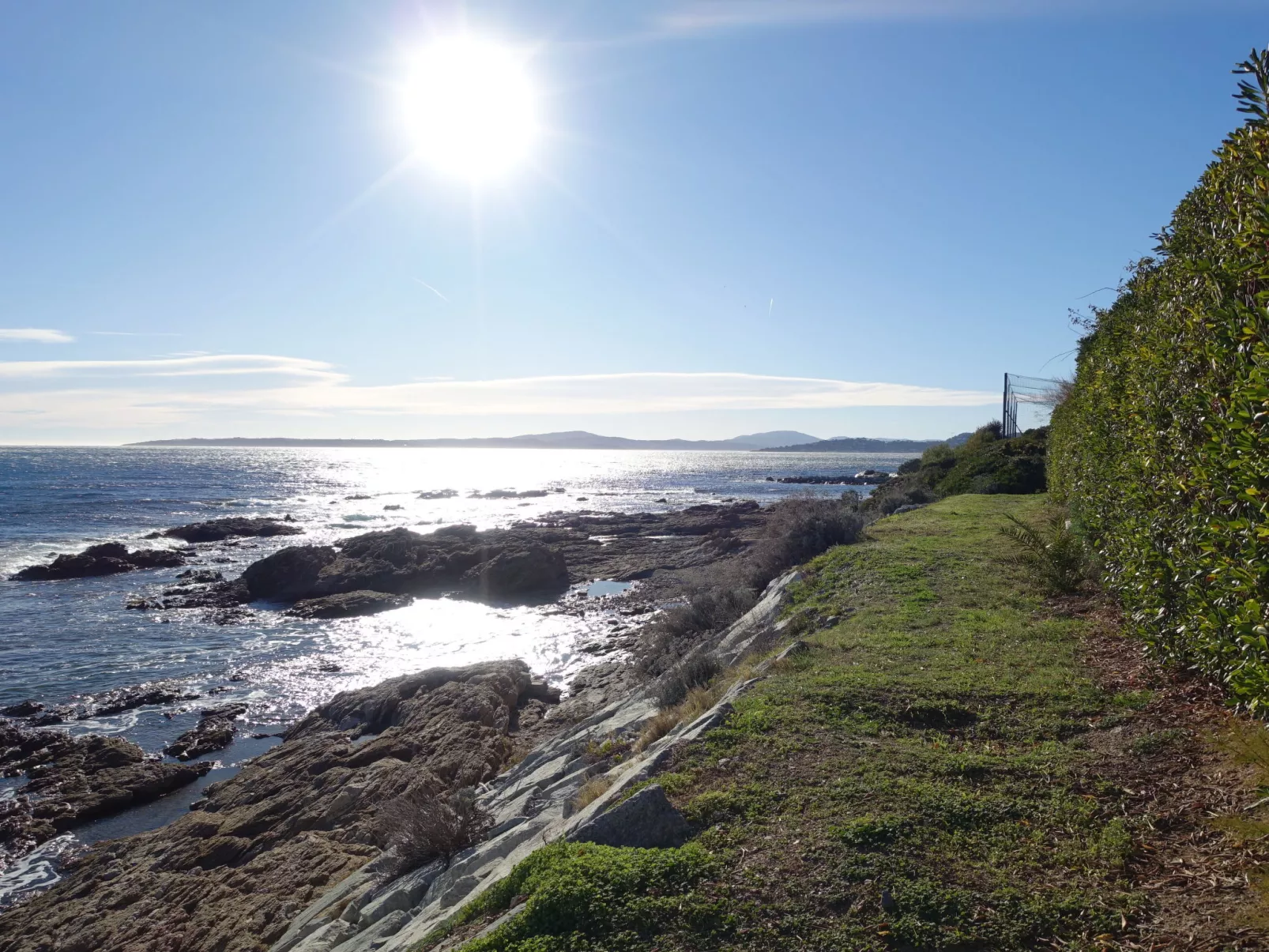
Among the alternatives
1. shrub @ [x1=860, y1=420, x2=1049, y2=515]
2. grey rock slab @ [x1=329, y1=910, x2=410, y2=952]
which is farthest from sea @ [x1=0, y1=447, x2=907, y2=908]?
shrub @ [x1=860, y1=420, x2=1049, y2=515]

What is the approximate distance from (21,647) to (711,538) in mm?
25927

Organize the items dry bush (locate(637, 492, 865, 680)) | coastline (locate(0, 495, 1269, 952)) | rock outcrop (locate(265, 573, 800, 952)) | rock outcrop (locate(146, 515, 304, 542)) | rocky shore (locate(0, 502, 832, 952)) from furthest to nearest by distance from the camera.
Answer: rock outcrop (locate(146, 515, 304, 542)) → dry bush (locate(637, 492, 865, 680)) → rocky shore (locate(0, 502, 832, 952)) → rock outcrop (locate(265, 573, 800, 952)) → coastline (locate(0, 495, 1269, 952))

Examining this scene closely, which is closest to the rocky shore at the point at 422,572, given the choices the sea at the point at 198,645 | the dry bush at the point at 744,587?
the sea at the point at 198,645

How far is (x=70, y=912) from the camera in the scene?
897cm

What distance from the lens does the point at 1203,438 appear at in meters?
5.08

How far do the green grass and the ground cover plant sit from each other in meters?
0.01

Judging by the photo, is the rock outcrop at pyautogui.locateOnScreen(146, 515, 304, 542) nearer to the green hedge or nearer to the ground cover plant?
the ground cover plant

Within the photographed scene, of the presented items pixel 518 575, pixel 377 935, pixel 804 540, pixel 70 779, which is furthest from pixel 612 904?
pixel 518 575

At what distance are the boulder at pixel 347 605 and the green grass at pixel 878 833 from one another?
22424 mm


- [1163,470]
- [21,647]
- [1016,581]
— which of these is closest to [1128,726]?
[1163,470]

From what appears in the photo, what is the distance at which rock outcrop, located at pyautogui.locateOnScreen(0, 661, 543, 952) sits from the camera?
8.35 meters

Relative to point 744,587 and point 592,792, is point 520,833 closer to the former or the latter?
point 592,792

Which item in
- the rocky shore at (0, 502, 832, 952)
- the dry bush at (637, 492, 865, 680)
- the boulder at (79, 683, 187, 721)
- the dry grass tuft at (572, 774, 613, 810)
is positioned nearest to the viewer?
the dry grass tuft at (572, 774, 613, 810)

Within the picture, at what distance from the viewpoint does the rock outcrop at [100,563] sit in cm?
3250
